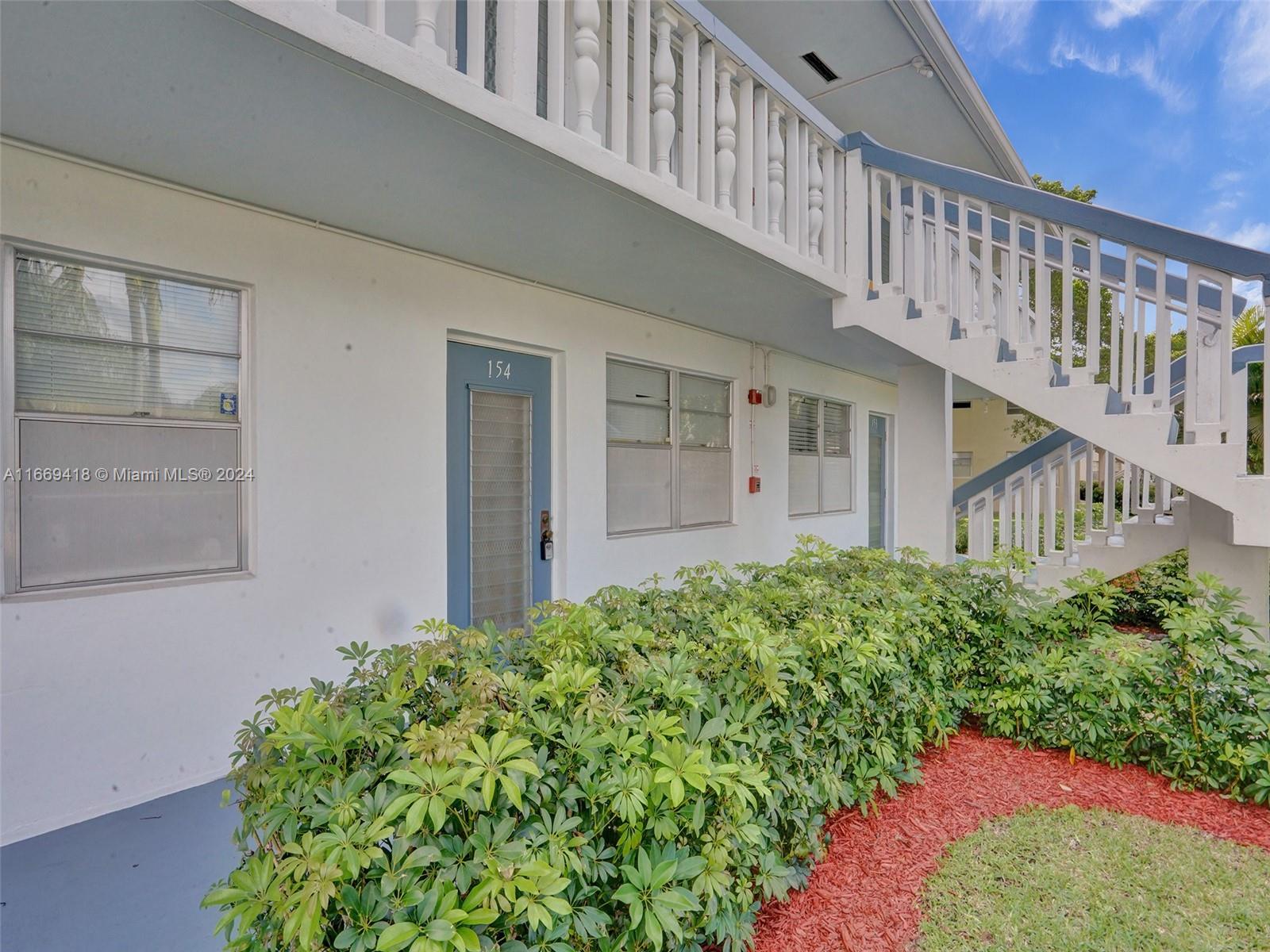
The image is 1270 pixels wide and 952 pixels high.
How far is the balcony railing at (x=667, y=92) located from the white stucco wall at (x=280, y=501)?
1190mm

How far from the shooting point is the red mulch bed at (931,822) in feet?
6.56

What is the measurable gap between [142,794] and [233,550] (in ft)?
3.54

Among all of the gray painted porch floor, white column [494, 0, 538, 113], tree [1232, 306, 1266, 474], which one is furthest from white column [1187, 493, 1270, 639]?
the gray painted porch floor

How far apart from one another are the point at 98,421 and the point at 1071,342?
5459mm

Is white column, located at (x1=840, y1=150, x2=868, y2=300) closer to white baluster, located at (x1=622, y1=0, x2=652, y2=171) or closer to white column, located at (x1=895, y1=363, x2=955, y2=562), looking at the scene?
white column, located at (x1=895, y1=363, x2=955, y2=562)

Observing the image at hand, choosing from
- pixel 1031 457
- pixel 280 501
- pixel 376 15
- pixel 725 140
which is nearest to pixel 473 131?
pixel 376 15

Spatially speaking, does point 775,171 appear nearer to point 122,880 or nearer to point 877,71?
point 877,71

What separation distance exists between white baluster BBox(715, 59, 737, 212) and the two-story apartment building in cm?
3

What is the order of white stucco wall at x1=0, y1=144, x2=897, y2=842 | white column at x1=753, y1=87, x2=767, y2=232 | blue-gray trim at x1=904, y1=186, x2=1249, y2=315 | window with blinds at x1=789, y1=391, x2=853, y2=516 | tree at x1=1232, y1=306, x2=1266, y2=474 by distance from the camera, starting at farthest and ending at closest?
window with blinds at x1=789, y1=391, x2=853, y2=516 → tree at x1=1232, y1=306, x2=1266, y2=474 → white column at x1=753, y1=87, x2=767, y2=232 → blue-gray trim at x1=904, y1=186, x2=1249, y2=315 → white stucco wall at x1=0, y1=144, x2=897, y2=842

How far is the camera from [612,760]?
4.91ft

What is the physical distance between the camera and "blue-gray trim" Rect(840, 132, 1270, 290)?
3.19 metres

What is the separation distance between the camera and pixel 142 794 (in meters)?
2.76

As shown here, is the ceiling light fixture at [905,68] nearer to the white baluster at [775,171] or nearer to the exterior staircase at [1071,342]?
the exterior staircase at [1071,342]

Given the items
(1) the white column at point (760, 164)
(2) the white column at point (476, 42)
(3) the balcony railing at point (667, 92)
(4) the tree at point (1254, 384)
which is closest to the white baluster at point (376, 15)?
(3) the balcony railing at point (667, 92)
